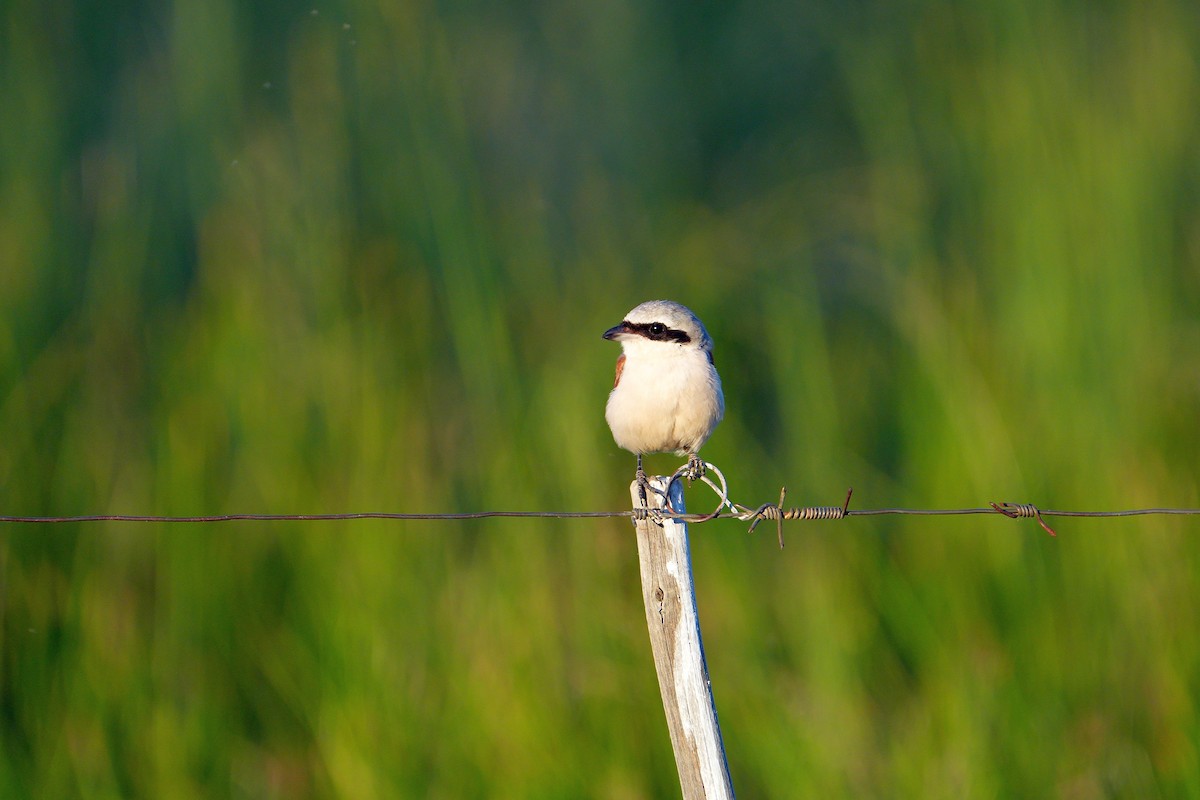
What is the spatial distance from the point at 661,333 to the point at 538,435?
0.83 metres

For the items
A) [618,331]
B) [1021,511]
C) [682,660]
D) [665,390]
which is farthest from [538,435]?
[682,660]

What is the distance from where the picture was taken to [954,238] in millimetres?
3770

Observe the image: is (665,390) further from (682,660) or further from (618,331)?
(682,660)

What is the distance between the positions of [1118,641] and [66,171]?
3.29 metres

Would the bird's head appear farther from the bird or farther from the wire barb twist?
the wire barb twist

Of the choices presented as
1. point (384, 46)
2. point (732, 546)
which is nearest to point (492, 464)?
point (732, 546)

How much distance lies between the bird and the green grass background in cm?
77

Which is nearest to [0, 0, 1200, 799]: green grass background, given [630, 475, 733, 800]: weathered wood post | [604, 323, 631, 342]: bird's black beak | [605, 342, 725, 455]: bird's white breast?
[604, 323, 631, 342]: bird's black beak

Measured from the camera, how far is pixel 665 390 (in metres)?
2.34

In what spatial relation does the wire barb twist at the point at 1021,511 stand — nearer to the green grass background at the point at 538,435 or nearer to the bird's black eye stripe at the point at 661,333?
the bird's black eye stripe at the point at 661,333

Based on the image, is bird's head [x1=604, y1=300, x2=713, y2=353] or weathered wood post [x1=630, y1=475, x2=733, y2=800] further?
bird's head [x1=604, y1=300, x2=713, y2=353]

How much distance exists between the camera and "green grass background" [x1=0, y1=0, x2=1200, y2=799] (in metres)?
2.98

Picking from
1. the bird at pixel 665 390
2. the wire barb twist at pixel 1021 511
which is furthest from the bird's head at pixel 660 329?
the wire barb twist at pixel 1021 511

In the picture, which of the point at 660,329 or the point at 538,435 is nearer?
the point at 660,329
